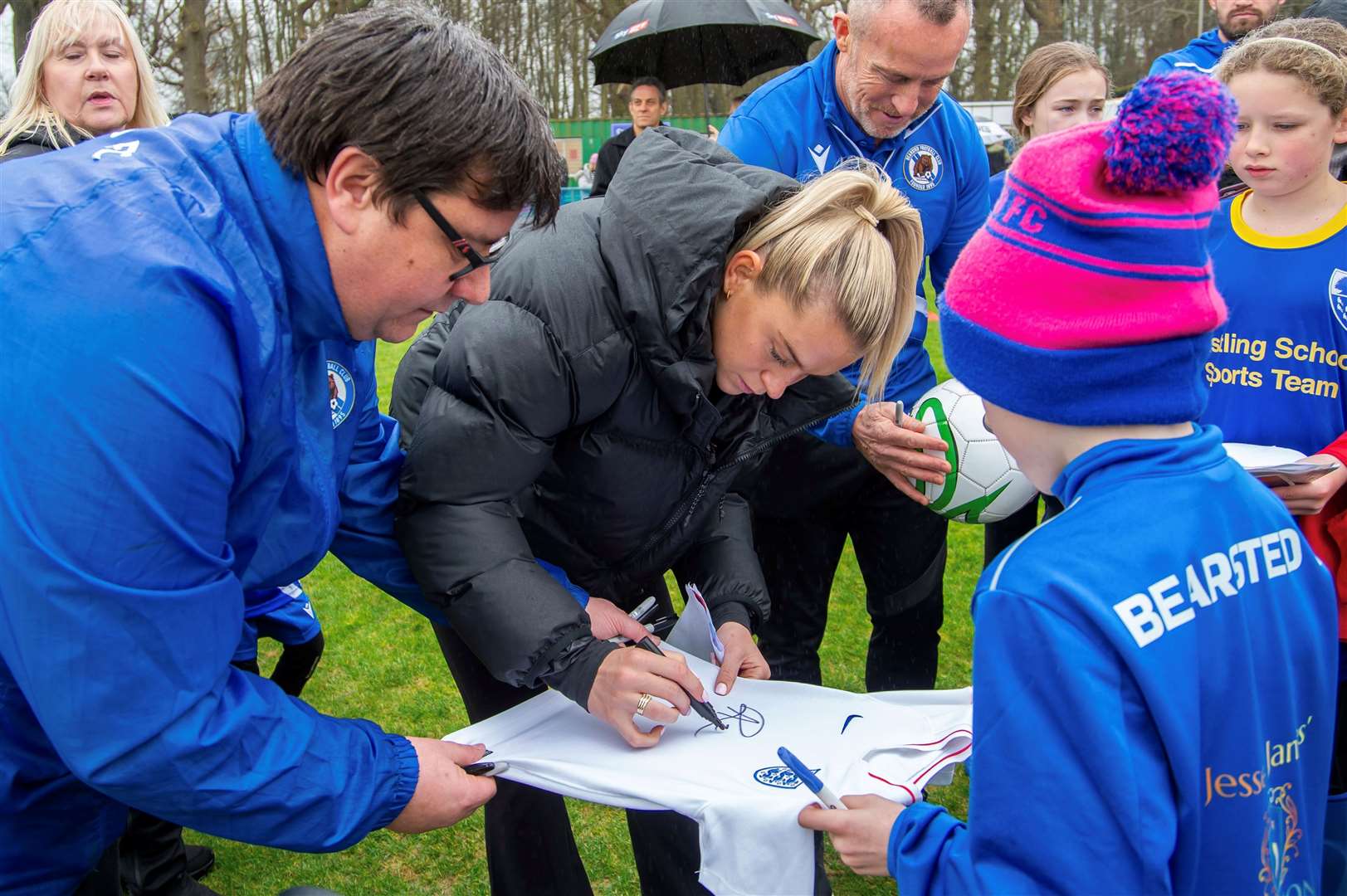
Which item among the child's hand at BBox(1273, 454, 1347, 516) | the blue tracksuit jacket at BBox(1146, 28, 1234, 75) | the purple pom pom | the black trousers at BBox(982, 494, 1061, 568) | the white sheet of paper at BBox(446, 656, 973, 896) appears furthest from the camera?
the blue tracksuit jacket at BBox(1146, 28, 1234, 75)

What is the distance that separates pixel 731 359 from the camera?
221 centimetres

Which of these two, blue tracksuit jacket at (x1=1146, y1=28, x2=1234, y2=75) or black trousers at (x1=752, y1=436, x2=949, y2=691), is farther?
blue tracksuit jacket at (x1=1146, y1=28, x2=1234, y2=75)

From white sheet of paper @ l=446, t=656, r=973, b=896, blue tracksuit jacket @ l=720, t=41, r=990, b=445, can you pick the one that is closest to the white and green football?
blue tracksuit jacket @ l=720, t=41, r=990, b=445

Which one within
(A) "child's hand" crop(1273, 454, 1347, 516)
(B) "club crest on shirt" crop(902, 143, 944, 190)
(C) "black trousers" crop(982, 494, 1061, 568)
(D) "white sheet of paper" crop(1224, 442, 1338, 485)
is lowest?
(C) "black trousers" crop(982, 494, 1061, 568)

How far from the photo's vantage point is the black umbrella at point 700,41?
345 inches

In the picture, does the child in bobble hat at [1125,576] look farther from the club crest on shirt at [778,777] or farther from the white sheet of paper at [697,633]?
the white sheet of paper at [697,633]

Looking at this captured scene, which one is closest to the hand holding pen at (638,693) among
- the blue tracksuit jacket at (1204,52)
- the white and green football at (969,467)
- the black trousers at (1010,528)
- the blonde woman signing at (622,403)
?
the blonde woman signing at (622,403)

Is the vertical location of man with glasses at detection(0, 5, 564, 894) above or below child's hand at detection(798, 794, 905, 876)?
above

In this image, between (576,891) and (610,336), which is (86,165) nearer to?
(610,336)

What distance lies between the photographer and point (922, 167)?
10.7ft

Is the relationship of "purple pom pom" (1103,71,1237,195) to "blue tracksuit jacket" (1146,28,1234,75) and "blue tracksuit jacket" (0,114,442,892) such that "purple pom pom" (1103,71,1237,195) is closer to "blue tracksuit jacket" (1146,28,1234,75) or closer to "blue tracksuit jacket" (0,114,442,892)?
"blue tracksuit jacket" (0,114,442,892)

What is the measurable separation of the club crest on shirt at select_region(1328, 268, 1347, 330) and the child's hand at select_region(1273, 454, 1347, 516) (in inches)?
13.5

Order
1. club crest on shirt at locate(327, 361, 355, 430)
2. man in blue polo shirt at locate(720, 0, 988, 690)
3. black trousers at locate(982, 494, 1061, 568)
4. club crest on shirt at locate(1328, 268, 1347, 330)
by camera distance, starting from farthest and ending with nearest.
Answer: black trousers at locate(982, 494, 1061, 568)
man in blue polo shirt at locate(720, 0, 988, 690)
club crest on shirt at locate(1328, 268, 1347, 330)
club crest on shirt at locate(327, 361, 355, 430)

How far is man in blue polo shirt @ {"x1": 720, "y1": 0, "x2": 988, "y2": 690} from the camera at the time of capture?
3.06 metres
